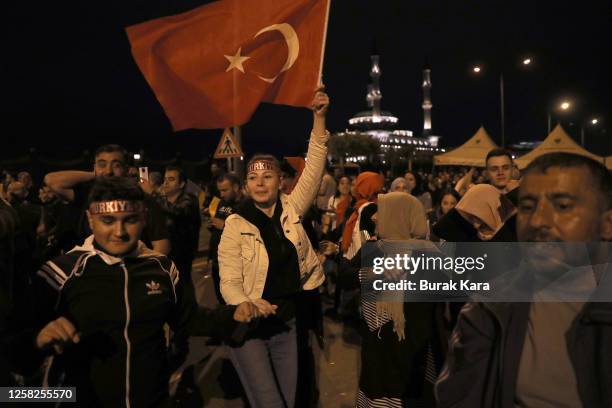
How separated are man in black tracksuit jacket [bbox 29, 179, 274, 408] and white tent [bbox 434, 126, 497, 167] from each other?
25165 mm

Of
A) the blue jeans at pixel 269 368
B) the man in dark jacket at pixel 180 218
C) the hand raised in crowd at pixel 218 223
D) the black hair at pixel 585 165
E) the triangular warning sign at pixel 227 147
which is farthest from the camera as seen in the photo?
the triangular warning sign at pixel 227 147

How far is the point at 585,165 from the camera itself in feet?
6.12

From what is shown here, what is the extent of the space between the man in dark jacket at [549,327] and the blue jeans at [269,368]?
1920mm

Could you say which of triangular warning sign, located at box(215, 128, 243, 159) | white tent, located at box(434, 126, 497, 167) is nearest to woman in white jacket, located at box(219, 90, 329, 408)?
triangular warning sign, located at box(215, 128, 243, 159)

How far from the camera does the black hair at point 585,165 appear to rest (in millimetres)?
1860

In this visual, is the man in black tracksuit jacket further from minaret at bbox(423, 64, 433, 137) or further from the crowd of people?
minaret at bbox(423, 64, 433, 137)

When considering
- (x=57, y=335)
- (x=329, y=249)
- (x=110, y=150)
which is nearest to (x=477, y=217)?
(x=329, y=249)

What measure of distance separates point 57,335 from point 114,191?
76 centimetres

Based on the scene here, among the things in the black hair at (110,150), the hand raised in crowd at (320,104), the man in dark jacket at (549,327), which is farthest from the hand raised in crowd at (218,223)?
the man in dark jacket at (549,327)

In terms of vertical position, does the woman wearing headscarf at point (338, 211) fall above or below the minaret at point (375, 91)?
below

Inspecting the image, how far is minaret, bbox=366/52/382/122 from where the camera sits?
15888cm

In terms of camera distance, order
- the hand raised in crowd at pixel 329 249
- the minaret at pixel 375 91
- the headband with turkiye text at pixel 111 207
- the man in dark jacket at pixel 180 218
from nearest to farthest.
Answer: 1. the headband with turkiye text at pixel 111 207
2. the hand raised in crowd at pixel 329 249
3. the man in dark jacket at pixel 180 218
4. the minaret at pixel 375 91

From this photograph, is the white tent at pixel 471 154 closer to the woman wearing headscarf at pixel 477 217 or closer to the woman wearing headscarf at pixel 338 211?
the woman wearing headscarf at pixel 338 211

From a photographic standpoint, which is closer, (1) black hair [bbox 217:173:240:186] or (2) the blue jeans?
(2) the blue jeans
